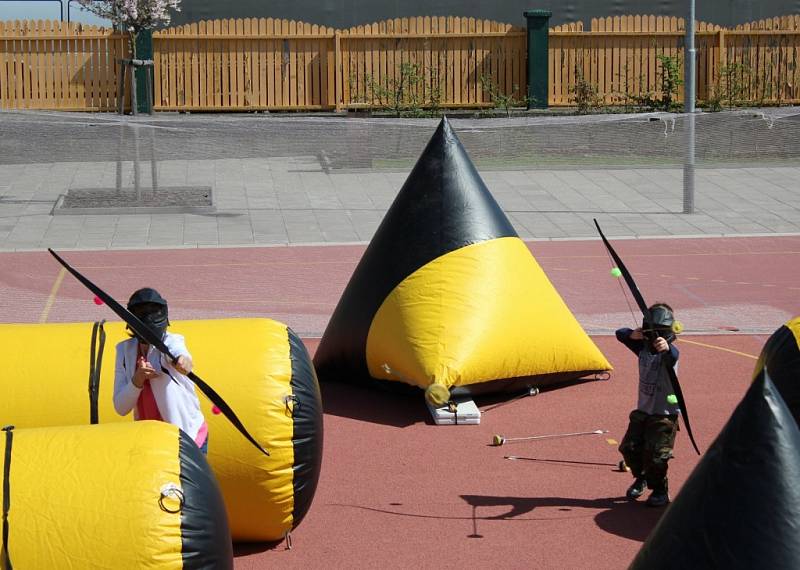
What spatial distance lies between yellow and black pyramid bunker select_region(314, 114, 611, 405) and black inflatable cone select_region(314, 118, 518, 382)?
0.5 inches

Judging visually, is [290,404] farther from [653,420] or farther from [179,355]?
[653,420]

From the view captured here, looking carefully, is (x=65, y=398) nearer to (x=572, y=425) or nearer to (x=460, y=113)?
(x=572, y=425)

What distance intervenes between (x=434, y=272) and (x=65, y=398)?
420 centimetres

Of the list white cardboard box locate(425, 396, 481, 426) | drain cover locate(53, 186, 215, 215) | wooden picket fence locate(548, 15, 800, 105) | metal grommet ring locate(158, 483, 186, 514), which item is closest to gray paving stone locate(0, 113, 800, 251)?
drain cover locate(53, 186, 215, 215)

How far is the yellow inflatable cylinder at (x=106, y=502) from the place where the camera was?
5480 millimetres

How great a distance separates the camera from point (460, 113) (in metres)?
28.5

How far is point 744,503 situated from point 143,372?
136 inches

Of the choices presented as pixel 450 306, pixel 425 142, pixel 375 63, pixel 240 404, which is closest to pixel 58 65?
pixel 375 63

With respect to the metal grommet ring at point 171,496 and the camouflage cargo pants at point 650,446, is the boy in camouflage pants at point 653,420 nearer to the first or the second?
the camouflage cargo pants at point 650,446

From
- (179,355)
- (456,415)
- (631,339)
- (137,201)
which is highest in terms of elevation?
(179,355)

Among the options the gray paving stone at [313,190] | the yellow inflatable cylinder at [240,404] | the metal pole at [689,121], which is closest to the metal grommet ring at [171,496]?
the yellow inflatable cylinder at [240,404]

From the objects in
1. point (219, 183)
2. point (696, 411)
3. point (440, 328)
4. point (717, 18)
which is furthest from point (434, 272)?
point (717, 18)

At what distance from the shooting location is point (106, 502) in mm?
5582

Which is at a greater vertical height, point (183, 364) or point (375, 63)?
point (375, 63)
